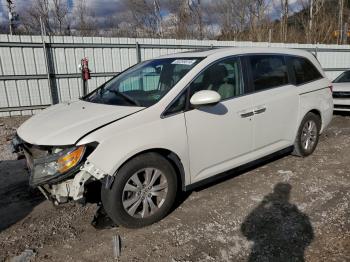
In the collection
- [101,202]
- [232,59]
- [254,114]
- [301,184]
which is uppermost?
[232,59]

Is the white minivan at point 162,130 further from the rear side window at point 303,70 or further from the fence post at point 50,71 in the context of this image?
the fence post at point 50,71

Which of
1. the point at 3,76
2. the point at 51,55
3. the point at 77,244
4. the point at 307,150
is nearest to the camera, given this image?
the point at 77,244

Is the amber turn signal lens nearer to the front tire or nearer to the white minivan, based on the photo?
the white minivan

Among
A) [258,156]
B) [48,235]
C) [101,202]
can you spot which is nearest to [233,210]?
[258,156]

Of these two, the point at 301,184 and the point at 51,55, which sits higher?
the point at 51,55

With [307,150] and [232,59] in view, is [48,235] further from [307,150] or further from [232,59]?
[307,150]

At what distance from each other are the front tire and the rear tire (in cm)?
246

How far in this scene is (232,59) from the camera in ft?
12.2

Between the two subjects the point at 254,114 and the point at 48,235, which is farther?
the point at 254,114

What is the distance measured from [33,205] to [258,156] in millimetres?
2874

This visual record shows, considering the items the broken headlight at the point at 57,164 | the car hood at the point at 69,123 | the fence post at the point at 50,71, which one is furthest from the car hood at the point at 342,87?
the fence post at the point at 50,71

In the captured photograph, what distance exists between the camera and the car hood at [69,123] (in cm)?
279

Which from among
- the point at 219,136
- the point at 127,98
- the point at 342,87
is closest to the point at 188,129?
the point at 219,136

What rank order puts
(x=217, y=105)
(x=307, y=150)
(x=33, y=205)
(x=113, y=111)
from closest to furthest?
1. (x=113, y=111)
2. (x=217, y=105)
3. (x=33, y=205)
4. (x=307, y=150)
